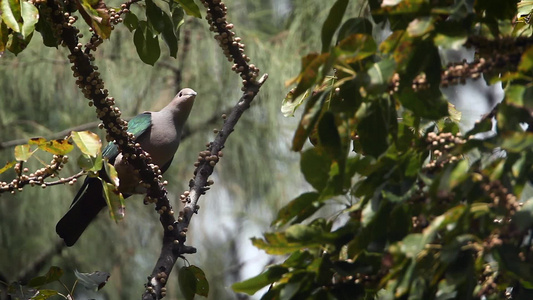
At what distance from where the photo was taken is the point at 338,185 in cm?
145

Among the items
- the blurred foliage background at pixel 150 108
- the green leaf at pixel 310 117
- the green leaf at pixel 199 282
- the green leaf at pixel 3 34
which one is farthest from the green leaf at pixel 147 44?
the blurred foliage background at pixel 150 108

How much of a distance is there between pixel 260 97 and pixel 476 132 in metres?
3.53

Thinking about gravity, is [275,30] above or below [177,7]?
above

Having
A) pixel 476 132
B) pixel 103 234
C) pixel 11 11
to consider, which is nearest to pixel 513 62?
pixel 476 132

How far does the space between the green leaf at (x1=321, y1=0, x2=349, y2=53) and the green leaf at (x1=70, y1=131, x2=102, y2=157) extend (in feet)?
2.26

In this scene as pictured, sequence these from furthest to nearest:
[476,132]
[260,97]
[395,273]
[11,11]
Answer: [260,97], [11,11], [476,132], [395,273]

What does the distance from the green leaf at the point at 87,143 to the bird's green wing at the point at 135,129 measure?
1.57 meters

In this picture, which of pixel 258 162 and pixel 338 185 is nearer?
pixel 338 185

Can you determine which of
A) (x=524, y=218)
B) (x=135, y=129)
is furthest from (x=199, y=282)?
(x=135, y=129)

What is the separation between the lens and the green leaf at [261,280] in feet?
4.99

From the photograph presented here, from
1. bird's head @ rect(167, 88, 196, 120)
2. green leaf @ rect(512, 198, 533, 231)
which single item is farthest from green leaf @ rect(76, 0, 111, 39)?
bird's head @ rect(167, 88, 196, 120)

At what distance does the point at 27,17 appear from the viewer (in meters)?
1.90

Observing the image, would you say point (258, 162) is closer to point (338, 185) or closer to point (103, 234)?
point (103, 234)

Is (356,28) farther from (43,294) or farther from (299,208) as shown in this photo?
(43,294)
